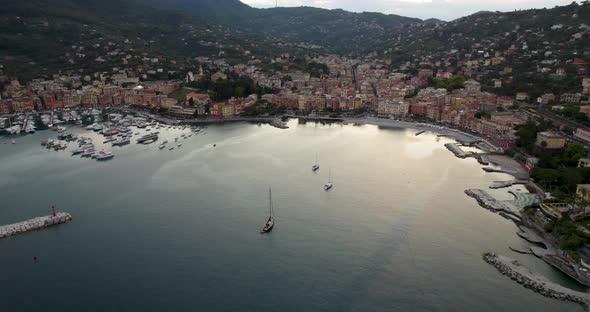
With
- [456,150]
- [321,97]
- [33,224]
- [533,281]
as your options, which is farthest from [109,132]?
[533,281]

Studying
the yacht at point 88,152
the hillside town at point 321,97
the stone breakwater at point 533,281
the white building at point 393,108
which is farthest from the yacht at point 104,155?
the white building at point 393,108

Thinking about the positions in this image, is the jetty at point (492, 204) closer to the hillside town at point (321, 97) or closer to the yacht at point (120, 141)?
the hillside town at point (321, 97)

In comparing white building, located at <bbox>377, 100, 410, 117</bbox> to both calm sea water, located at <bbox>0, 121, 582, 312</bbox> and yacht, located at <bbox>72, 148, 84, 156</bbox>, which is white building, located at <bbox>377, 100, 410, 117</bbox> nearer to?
calm sea water, located at <bbox>0, 121, 582, 312</bbox>

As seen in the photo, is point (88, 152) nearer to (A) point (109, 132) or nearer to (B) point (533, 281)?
(A) point (109, 132)

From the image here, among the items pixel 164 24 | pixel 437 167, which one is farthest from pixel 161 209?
pixel 164 24

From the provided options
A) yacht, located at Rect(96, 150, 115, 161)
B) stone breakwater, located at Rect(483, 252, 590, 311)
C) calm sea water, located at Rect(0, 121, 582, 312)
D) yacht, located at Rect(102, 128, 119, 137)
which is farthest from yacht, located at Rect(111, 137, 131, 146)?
stone breakwater, located at Rect(483, 252, 590, 311)

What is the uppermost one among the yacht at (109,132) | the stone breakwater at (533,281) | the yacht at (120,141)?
the yacht at (109,132)
